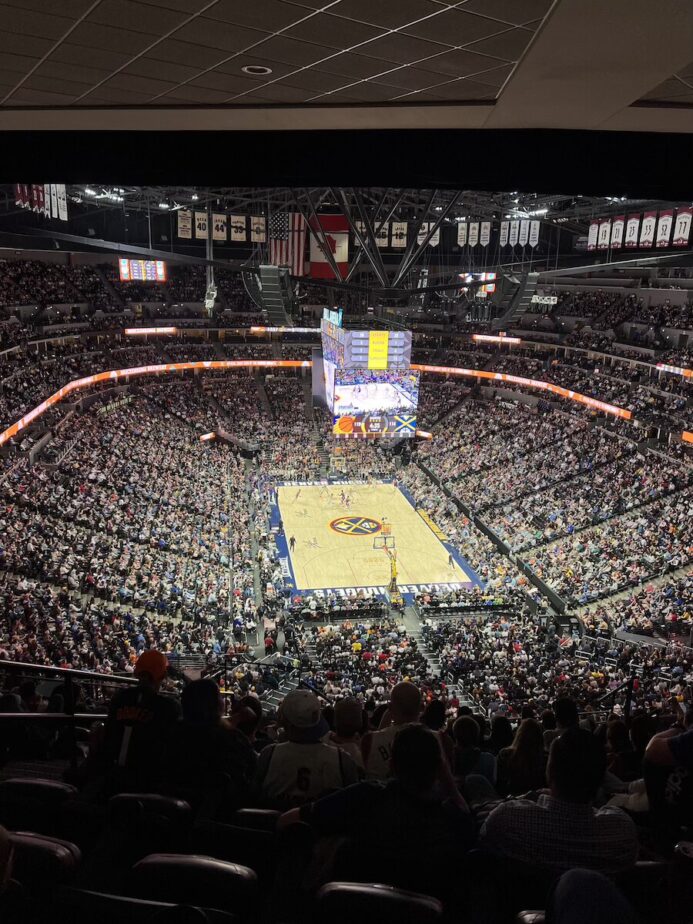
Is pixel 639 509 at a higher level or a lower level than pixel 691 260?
lower

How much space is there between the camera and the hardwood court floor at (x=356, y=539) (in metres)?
24.6

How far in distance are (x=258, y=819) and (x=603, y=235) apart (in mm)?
33444

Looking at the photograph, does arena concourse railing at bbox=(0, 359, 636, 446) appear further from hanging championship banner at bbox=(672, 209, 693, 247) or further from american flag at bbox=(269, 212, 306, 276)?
american flag at bbox=(269, 212, 306, 276)

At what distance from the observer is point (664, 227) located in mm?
26672

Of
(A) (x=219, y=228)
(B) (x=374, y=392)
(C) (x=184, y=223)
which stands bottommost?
(B) (x=374, y=392)

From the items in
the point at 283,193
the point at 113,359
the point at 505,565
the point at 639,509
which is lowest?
the point at 505,565

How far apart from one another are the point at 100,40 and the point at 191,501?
81.5 feet

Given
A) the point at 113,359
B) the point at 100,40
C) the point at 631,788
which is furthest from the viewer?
the point at 113,359

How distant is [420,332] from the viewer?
1955 inches

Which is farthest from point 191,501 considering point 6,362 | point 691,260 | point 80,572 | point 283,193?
point 691,260

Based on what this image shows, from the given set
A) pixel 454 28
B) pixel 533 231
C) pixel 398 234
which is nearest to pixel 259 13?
pixel 454 28

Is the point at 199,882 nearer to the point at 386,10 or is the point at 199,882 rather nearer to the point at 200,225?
the point at 386,10

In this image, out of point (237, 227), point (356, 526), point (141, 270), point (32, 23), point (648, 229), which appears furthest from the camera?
point (237, 227)

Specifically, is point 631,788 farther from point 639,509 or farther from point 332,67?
point 639,509
